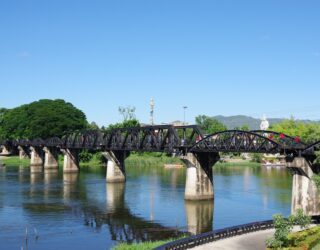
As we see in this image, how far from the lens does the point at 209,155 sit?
83938mm

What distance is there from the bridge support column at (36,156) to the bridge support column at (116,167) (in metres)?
62.5

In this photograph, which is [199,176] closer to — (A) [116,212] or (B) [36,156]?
(A) [116,212]

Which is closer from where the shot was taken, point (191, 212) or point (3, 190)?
point (191, 212)

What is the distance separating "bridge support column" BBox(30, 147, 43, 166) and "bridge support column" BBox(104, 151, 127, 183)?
6245cm

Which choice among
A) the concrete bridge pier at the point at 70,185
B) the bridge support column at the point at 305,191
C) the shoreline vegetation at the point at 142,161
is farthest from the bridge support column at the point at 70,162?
the bridge support column at the point at 305,191

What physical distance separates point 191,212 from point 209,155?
1496 centimetres

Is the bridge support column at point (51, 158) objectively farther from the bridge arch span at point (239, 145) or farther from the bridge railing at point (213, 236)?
the bridge railing at point (213, 236)

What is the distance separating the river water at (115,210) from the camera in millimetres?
54875

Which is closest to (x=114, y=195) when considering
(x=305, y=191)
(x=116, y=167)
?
(x=116, y=167)

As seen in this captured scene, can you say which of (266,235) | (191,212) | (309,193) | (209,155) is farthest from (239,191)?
(266,235)

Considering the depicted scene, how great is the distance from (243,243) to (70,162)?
4338 inches

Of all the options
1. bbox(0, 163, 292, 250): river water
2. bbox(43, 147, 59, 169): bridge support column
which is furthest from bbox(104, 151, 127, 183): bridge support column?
bbox(43, 147, 59, 169): bridge support column

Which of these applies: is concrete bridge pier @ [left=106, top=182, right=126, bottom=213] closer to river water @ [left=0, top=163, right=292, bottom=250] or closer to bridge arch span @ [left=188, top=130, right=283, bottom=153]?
river water @ [left=0, top=163, right=292, bottom=250]

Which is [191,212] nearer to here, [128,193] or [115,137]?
[128,193]
